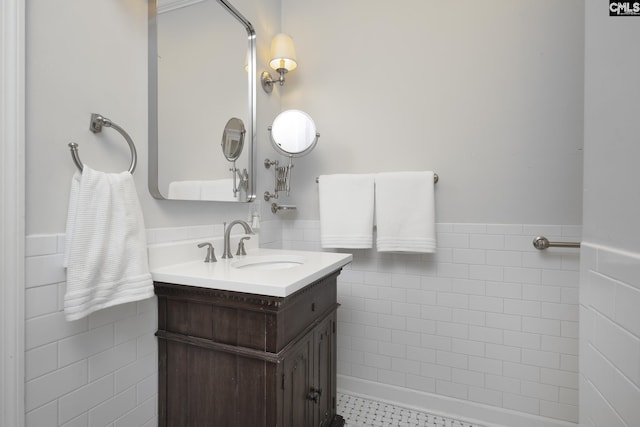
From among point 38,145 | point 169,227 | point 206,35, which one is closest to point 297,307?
point 169,227

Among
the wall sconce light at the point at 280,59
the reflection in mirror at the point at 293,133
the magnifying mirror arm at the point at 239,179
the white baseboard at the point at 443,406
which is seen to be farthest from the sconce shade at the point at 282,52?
the white baseboard at the point at 443,406

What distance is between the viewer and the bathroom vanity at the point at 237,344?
971 mm

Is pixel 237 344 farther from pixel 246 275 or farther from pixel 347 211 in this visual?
pixel 347 211

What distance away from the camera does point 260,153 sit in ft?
5.95

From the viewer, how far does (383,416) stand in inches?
64.9

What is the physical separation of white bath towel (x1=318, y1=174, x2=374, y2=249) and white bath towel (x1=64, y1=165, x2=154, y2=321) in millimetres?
964

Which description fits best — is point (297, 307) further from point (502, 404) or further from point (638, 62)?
point (502, 404)

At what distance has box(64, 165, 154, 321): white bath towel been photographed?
818 mm

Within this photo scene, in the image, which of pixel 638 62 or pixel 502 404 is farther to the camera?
pixel 502 404

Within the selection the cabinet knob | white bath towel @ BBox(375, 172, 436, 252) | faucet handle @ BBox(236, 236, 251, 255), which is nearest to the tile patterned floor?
the cabinet knob

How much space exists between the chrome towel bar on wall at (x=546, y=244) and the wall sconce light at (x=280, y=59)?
5.18ft

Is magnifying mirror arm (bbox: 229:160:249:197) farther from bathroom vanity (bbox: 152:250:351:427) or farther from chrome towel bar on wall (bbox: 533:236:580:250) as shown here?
chrome towel bar on wall (bbox: 533:236:580:250)

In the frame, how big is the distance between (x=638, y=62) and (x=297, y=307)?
1080 millimetres

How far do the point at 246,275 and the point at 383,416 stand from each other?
123 centimetres
